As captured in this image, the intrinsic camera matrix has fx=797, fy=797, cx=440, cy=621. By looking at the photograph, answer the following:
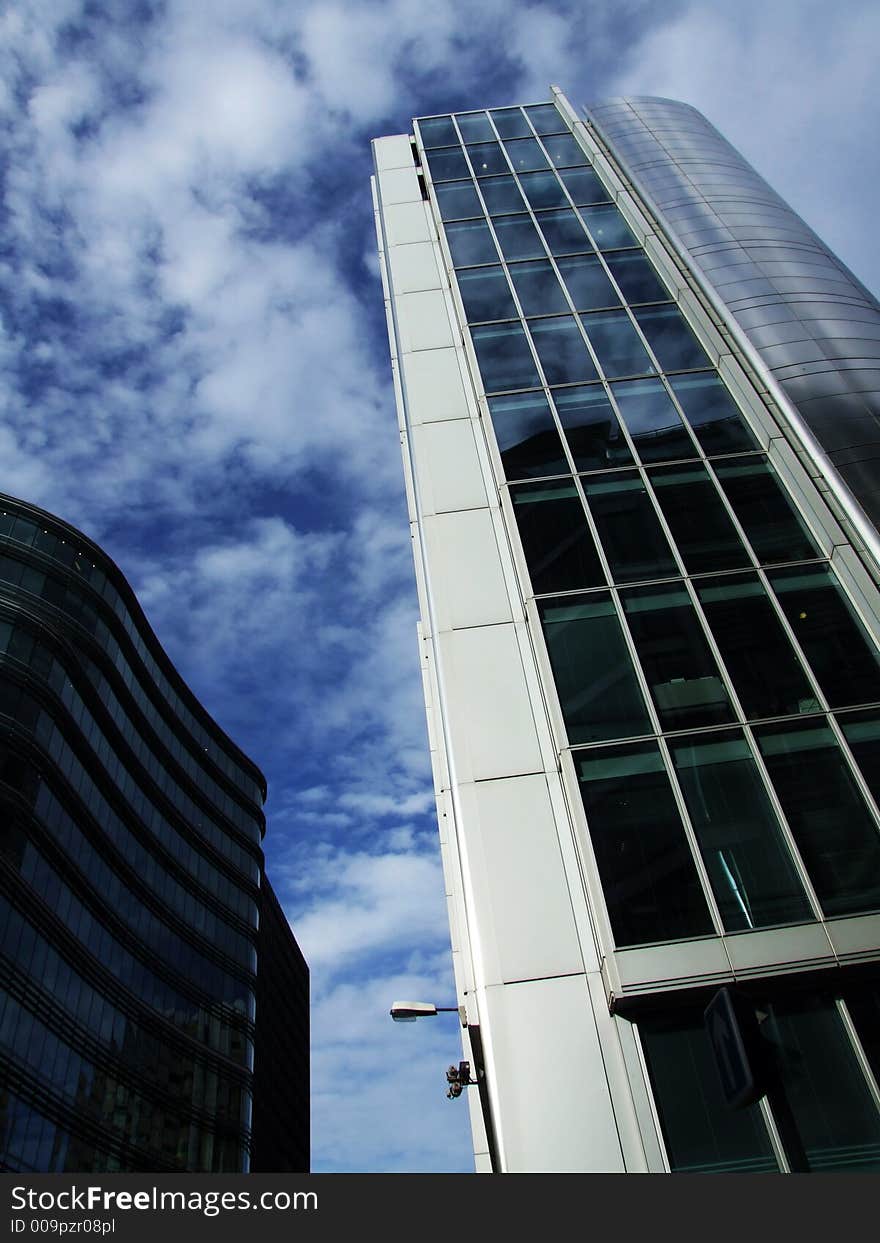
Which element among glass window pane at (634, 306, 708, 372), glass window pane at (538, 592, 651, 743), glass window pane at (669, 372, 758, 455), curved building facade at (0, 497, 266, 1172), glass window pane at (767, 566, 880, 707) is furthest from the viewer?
curved building facade at (0, 497, 266, 1172)

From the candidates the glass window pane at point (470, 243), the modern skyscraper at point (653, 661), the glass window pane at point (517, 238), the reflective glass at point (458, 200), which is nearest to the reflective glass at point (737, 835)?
the modern skyscraper at point (653, 661)

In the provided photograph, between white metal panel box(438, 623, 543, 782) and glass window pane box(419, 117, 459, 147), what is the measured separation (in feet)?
67.6

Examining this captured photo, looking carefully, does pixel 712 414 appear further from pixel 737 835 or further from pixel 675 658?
pixel 737 835

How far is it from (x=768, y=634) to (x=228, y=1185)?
1038cm

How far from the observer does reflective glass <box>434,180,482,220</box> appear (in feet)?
75.7

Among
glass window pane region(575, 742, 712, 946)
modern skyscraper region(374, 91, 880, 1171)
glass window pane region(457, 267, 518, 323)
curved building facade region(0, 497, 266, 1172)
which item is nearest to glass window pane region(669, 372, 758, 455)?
modern skyscraper region(374, 91, 880, 1171)

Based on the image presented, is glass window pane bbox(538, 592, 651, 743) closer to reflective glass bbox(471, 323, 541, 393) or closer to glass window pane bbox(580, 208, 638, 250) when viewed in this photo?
reflective glass bbox(471, 323, 541, 393)

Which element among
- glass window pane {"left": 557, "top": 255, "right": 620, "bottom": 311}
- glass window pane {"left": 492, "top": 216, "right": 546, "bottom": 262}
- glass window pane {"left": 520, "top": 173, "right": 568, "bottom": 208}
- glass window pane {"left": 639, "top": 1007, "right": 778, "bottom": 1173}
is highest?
glass window pane {"left": 520, "top": 173, "right": 568, "bottom": 208}

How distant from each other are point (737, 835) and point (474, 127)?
2602 cm

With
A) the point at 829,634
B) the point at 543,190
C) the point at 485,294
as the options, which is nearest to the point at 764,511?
the point at 829,634

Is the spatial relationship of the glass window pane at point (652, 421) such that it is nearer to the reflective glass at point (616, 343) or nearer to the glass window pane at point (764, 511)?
the reflective glass at point (616, 343)

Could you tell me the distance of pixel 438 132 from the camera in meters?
27.4

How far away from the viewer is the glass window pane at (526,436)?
51.9 feet

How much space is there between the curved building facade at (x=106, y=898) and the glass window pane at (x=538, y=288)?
36.8 m
